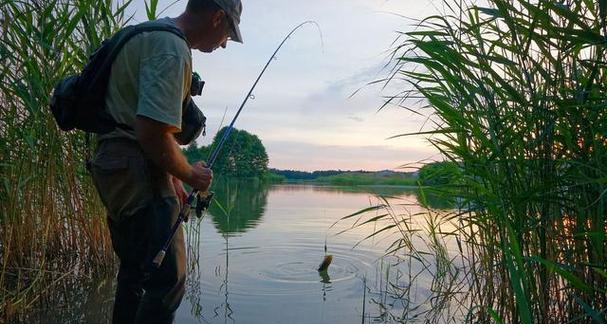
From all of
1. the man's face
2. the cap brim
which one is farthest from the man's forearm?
the cap brim

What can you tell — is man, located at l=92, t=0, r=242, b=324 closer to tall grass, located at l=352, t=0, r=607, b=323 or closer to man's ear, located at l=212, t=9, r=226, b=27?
man's ear, located at l=212, t=9, r=226, b=27

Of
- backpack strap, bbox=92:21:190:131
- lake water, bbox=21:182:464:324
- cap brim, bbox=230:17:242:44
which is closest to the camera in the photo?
backpack strap, bbox=92:21:190:131

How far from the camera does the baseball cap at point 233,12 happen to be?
87.7 inches

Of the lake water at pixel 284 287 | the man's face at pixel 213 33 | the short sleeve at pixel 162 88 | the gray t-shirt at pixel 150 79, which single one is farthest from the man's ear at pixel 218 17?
the lake water at pixel 284 287

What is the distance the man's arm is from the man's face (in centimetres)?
52

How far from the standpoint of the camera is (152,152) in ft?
6.56

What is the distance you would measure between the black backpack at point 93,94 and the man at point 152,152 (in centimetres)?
3

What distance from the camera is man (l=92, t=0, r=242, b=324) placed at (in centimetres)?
196

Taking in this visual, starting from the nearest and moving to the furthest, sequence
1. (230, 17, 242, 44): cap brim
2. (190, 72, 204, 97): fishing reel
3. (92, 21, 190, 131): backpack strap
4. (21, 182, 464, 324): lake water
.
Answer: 1. (92, 21, 190, 131): backpack strap
2. (230, 17, 242, 44): cap brim
3. (190, 72, 204, 97): fishing reel
4. (21, 182, 464, 324): lake water

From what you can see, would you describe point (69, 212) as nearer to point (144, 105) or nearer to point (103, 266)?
point (103, 266)

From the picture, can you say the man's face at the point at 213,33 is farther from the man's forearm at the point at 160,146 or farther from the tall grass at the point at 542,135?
the tall grass at the point at 542,135

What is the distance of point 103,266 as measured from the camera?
14.5 ft

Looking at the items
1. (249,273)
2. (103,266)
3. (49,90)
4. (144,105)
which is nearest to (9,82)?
(49,90)

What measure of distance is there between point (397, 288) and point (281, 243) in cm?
282
